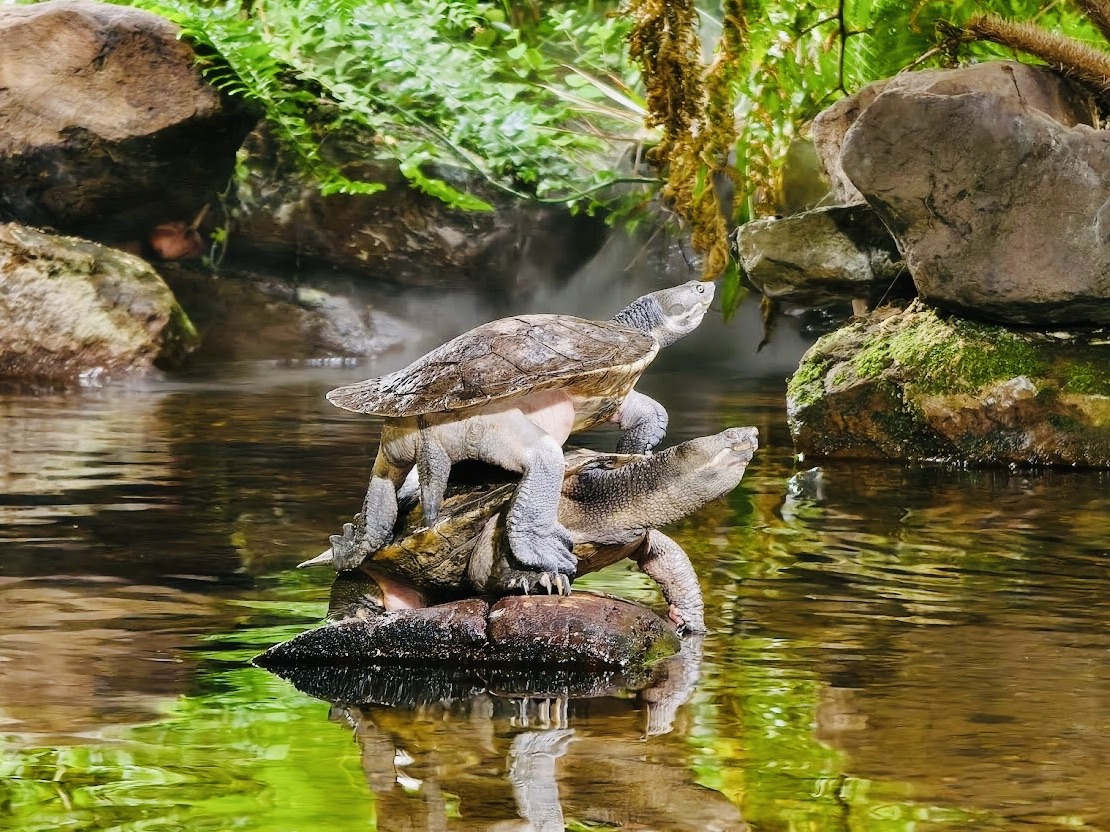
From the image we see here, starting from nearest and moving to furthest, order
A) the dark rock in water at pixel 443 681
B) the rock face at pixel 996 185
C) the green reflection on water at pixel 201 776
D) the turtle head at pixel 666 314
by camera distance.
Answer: the green reflection on water at pixel 201 776 → the dark rock in water at pixel 443 681 → the turtle head at pixel 666 314 → the rock face at pixel 996 185

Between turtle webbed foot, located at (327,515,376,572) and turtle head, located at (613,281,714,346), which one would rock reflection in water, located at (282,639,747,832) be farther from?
turtle head, located at (613,281,714,346)

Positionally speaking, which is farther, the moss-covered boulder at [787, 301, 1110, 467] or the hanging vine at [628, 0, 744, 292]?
the hanging vine at [628, 0, 744, 292]

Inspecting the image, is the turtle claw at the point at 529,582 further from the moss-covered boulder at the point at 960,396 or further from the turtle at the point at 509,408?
the moss-covered boulder at the point at 960,396

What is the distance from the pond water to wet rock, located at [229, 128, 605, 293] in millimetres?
7070

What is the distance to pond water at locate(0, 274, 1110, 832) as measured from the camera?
253 centimetres

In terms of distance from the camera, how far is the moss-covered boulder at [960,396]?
275 inches

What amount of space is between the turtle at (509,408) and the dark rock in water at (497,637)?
0.40 feet

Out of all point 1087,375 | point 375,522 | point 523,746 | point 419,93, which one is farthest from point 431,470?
point 419,93

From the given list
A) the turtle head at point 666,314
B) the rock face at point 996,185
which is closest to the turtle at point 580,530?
the turtle head at point 666,314

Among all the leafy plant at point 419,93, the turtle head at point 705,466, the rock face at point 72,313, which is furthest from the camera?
the leafy plant at point 419,93

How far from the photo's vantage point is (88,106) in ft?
38.7

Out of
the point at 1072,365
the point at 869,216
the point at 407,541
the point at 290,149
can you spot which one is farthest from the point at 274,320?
the point at 407,541

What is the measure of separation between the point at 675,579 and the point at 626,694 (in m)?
0.66

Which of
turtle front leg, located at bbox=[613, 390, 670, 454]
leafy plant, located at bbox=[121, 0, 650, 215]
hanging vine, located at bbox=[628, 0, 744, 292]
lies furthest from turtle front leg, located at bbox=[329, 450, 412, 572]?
leafy plant, located at bbox=[121, 0, 650, 215]
